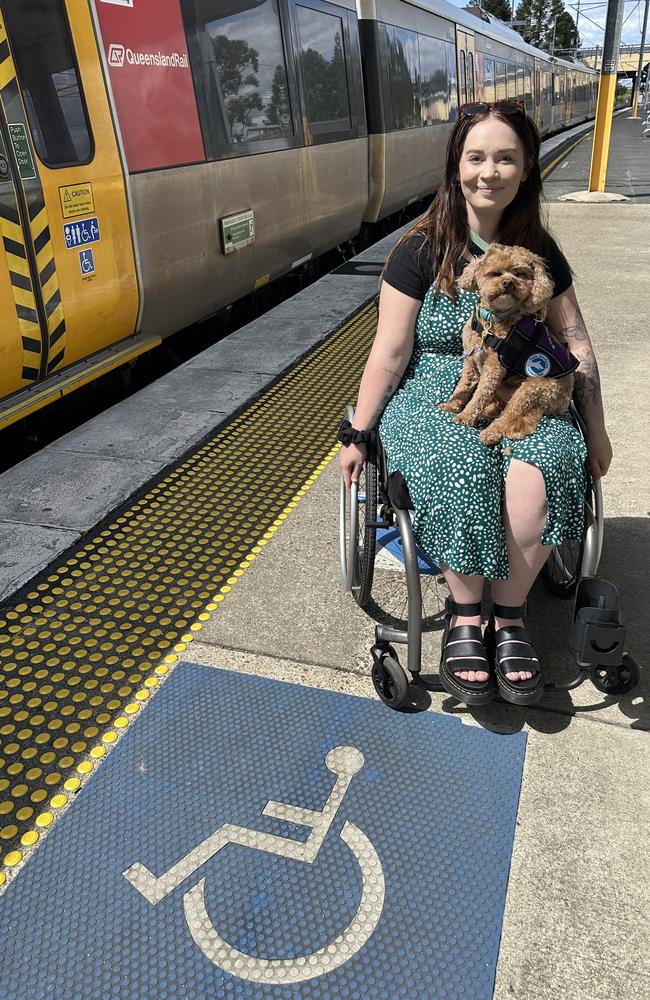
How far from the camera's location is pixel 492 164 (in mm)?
2180

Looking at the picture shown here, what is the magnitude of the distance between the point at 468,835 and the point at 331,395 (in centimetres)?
310

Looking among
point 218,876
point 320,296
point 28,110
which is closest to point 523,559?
point 218,876

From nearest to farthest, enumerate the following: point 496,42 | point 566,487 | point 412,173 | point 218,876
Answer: point 218,876 → point 566,487 → point 412,173 → point 496,42

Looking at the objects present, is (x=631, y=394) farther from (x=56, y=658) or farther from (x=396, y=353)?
(x=56, y=658)

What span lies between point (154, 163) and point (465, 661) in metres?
3.68

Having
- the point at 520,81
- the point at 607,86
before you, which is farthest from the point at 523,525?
the point at 520,81

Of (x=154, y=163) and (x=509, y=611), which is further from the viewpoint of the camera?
(x=154, y=163)

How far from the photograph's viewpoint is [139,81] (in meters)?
4.36

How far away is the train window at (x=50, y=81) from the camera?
3.59m

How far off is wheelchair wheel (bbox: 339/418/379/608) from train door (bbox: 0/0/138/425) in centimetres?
202

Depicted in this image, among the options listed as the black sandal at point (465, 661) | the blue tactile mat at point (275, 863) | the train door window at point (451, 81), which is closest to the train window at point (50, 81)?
the blue tactile mat at point (275, 863)

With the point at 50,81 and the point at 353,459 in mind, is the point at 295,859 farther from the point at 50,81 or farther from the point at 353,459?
the point at 50,81

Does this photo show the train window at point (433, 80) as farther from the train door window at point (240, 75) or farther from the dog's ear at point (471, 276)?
the dog's ear at point (471, 276)

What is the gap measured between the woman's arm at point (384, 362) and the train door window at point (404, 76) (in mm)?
8099
